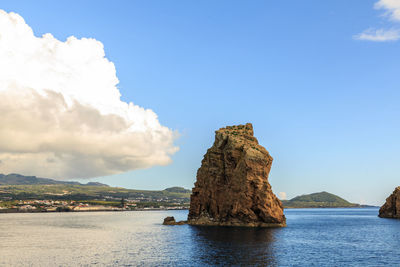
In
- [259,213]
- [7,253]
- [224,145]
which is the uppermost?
[224,145]

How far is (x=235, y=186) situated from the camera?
132 m

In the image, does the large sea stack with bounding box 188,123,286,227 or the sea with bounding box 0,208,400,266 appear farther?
the large sea stack with bounding box 188,123,286,227

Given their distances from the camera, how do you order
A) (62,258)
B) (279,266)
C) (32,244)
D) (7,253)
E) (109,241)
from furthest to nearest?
(109,241) < (32,244) < (7,253) < (62,258) < (279,266)

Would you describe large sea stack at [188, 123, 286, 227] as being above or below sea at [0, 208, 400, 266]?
above

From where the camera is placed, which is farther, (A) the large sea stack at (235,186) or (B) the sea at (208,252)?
(A) the large sea stack at (235,186)

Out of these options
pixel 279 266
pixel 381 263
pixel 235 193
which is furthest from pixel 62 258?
pixel 235 193

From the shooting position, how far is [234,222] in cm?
13250

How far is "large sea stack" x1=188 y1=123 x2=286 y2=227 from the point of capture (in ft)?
420

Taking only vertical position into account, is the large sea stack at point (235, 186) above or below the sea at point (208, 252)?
above

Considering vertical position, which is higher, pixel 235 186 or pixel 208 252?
pixel 235 186

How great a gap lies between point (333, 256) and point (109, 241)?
192 feet

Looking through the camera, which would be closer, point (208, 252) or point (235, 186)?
point (208, 252)

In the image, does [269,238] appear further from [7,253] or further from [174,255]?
[7,253]

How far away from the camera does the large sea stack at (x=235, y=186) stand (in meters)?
128
